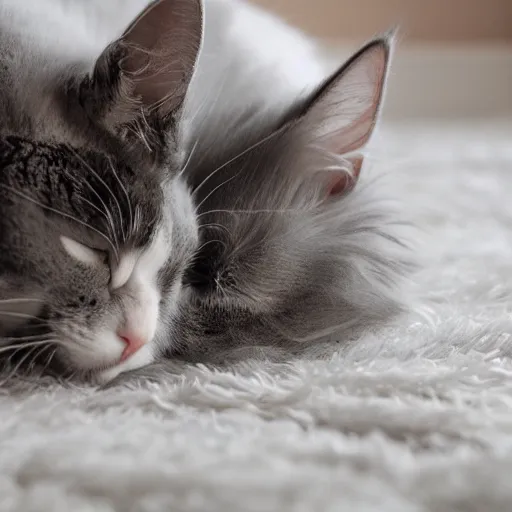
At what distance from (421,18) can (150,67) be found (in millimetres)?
2459

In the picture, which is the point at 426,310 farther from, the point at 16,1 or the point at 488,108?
the point at 488,108

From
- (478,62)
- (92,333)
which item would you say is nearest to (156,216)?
(92,333)

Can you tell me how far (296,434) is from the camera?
584 millimetres

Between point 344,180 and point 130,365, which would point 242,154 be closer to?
point 344,180

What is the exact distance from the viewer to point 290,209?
0.85 metres

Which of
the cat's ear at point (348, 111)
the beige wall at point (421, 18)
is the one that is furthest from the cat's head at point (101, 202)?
the beige wall at point (421, 18)

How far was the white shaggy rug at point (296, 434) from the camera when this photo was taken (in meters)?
0.49

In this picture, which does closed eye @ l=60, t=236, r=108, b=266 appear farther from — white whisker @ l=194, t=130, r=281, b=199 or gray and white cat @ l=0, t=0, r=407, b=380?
white whisker @ l=194, t=130, r=281, b=199

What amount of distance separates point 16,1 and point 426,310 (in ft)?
2.02

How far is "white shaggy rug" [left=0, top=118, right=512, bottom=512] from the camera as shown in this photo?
488 millimetres

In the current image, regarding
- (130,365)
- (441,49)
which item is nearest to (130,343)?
(130,365)

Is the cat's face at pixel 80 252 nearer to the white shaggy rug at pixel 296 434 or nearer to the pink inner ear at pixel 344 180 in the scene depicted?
the white shaggy rug at pixel 296 434

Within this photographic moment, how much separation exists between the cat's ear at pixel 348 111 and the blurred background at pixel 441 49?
2.08 metres

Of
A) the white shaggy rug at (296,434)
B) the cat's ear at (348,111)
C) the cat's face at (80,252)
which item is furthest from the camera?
the cat's ear at (348,111)
